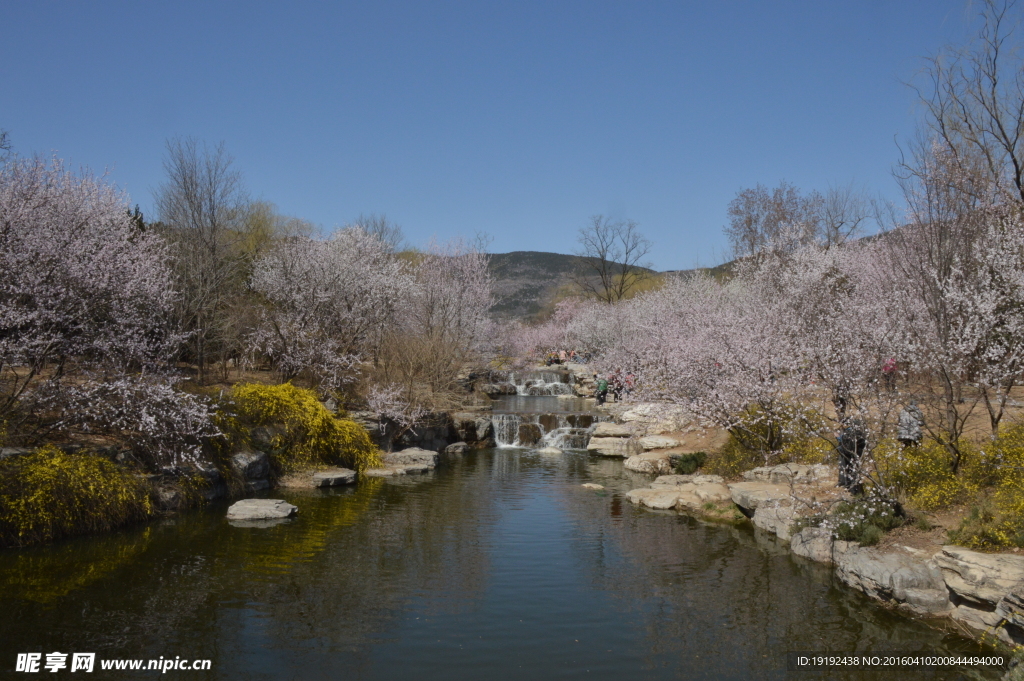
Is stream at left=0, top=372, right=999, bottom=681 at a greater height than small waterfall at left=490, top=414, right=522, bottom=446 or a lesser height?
lesser

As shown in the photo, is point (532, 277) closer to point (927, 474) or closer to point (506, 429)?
point (506, 429)

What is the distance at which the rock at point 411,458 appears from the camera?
19.2 metres

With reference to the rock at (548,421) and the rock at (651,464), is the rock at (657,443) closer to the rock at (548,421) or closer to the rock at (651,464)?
the rock at (651,464)

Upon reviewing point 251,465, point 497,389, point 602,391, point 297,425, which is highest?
point 497,389

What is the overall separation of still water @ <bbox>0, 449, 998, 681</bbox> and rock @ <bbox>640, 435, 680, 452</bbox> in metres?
6.95

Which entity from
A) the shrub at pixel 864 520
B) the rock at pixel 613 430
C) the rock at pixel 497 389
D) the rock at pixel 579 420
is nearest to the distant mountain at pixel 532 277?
the rock at pixel 497 389

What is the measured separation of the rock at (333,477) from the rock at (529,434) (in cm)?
890

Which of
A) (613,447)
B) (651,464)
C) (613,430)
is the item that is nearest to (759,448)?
(651,464)

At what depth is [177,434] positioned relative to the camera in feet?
44.2

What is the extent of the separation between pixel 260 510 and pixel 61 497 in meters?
3.39

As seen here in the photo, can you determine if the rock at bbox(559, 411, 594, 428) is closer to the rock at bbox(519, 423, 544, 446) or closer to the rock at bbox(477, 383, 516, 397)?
the rock at bbox(519, 423, 544, 446)

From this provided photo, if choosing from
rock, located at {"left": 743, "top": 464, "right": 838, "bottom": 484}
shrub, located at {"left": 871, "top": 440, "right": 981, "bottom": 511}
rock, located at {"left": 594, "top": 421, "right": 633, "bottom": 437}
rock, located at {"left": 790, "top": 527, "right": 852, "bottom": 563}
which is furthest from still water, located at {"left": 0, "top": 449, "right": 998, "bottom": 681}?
rock, located at {"left": 594, "top": 421, "right": 633, "bottom": 437}

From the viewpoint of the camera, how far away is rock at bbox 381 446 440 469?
1922 cm

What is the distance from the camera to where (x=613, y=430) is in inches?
904
